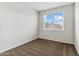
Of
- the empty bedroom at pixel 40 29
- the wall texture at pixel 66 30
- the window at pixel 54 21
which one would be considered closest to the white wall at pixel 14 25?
the empty bedroom at pixel 40 29

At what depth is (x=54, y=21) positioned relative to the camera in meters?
4.55

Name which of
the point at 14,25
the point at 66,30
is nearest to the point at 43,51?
the point at 14,25

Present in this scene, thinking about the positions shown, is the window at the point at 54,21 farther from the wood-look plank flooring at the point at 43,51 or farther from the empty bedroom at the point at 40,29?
the wood-look plank flooring at the point at 43,51

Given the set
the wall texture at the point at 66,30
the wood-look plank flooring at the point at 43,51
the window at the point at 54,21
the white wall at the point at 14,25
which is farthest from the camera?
the window at the point at 54,21

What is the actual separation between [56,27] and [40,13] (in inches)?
70.0

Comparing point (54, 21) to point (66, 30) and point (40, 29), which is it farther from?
point (40, 29)

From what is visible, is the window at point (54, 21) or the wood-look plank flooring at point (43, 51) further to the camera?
the window at point (54, 21)

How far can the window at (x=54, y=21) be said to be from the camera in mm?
4227

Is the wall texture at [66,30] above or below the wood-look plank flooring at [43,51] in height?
above

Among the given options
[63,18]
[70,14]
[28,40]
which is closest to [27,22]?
[28,40]

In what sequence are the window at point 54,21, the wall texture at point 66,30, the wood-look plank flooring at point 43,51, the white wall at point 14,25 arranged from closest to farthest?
the wood-look plank flooring at point 43,51, the white wall at point 14,25, the wall texture at point 66,30, the window at point 54,21

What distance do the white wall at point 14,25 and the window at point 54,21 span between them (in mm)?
1425

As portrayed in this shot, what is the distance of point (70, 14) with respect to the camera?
377cm

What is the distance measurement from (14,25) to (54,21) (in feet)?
8.94
